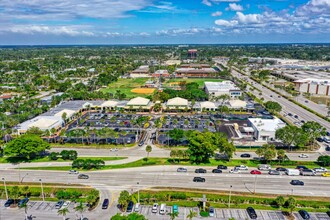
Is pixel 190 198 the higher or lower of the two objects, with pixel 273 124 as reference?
lower

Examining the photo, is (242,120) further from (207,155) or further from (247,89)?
(247,89)

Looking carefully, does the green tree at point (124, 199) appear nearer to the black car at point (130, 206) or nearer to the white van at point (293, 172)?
the black car at point (130, 206)

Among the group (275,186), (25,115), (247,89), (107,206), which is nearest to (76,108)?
(25,115)

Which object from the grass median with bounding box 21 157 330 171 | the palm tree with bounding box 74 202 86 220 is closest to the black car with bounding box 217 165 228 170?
the grass median with bounding box 21 157 330 171

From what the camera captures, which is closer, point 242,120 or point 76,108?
point 242,120

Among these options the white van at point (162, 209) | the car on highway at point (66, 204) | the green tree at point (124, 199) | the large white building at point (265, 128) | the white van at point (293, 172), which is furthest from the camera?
the large white building at point (265, 128)

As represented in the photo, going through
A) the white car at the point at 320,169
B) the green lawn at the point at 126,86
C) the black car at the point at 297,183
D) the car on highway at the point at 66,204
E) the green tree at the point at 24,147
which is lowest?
the car on highway at the point at 66,204

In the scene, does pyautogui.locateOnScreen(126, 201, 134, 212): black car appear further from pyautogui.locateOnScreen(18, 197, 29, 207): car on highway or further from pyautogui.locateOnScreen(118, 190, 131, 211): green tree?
pyautogui.locateOnScreen(18, 197, 29, 207): car on highway

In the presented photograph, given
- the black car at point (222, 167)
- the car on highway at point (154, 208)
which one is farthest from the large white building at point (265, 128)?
the car on highway at point (154, 208)
